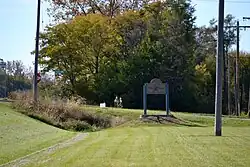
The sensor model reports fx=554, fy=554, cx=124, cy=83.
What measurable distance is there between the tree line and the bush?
70.7 ft

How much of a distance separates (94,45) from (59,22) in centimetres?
853

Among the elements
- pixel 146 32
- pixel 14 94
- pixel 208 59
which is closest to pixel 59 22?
pixel 146 32

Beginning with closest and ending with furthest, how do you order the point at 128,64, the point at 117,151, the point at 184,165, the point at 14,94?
the point at 184,165 → the point at 117,151 → the point at 14,94 → the point at 128,64

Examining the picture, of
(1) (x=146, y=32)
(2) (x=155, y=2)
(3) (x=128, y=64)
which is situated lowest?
(3) (x=128, y=64)

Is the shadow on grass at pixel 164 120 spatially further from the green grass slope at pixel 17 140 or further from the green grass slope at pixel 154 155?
the green grass slope at pixel 154 155

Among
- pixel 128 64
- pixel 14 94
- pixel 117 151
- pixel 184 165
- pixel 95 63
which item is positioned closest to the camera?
pixel 184 165

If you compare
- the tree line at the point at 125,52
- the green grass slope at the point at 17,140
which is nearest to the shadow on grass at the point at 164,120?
the green grass slope at the point at 17,140

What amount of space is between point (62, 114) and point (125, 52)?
31.2 metres

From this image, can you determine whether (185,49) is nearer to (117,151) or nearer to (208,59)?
(208,59)

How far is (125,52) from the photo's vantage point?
71.9 metres

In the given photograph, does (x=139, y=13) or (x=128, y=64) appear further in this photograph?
(x=139, y=13)

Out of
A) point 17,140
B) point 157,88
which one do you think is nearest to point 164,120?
point 157,88

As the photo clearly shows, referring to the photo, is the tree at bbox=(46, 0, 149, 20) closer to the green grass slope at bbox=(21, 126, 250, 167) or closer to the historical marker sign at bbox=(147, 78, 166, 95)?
the historical marker sign at bbox=(147, 78, 166, 95)

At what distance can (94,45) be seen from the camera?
7031cm
